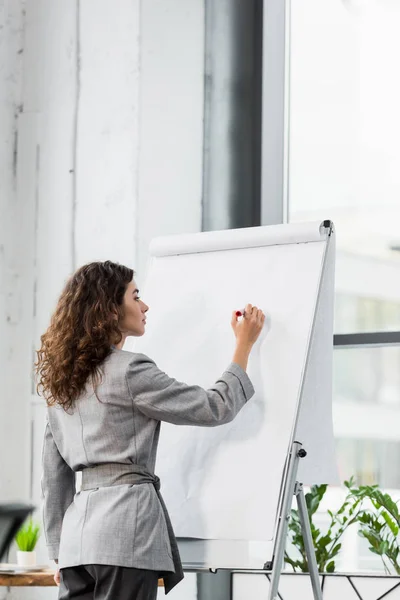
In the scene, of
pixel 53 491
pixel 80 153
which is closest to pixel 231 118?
pixel 80 153

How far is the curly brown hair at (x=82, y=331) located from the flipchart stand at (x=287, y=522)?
0.45 m

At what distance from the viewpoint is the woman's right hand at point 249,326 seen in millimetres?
2113

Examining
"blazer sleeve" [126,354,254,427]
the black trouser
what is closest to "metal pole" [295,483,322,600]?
"blazer sleeve" [126,354,254,427]

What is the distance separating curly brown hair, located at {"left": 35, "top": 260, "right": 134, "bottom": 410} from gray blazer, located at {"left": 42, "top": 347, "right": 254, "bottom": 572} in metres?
0.03

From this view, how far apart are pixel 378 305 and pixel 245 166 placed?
0.71 m

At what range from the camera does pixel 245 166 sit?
338 centimetres

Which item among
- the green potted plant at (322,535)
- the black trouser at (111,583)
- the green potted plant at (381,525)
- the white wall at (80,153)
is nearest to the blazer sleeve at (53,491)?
the black trouser at (111,583)

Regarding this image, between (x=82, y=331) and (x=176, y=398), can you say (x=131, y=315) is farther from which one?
(x=176, y=398)

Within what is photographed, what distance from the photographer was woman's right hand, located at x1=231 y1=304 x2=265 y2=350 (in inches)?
83.2

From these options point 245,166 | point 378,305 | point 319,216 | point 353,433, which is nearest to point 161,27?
point 245,166

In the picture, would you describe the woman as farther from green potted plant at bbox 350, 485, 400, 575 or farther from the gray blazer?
green potted plant at bbox 350, 485, 400, 575

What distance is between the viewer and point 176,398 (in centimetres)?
191

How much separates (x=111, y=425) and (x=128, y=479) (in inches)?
4.5

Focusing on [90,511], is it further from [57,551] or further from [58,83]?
[58,83]
